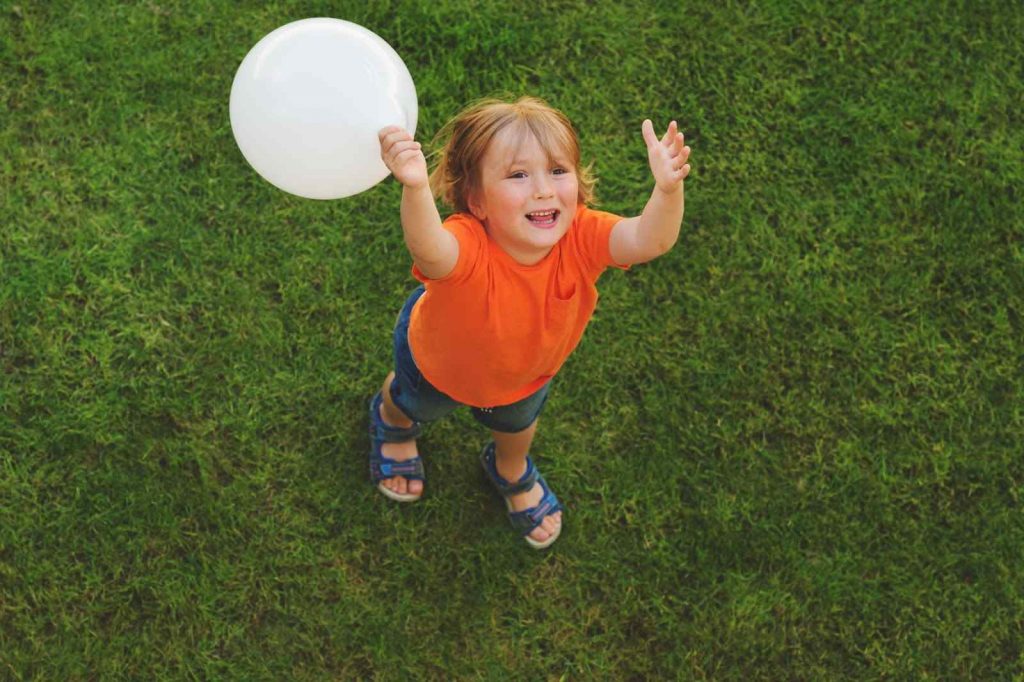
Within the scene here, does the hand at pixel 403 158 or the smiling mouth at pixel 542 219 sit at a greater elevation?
the hand at pixel 403 158

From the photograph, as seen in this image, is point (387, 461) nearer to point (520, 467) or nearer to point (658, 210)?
point (520, 467)

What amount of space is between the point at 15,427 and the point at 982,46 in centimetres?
342

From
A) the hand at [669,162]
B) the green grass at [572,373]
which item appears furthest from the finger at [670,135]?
the green grass at [572,373]

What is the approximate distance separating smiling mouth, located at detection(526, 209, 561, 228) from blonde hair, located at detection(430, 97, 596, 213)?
13 cm

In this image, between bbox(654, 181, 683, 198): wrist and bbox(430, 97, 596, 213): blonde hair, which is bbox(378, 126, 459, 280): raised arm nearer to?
bbox(430, 97, 596, 213): blonde hair

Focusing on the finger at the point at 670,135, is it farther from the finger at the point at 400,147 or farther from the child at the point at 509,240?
the finger at the point at 400,147

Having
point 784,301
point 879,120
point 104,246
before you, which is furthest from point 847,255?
point 104,246

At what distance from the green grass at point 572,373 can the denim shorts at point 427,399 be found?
491mm

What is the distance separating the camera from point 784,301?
126 inches

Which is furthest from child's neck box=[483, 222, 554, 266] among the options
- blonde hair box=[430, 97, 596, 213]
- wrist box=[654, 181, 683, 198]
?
wrist box=[654, 181, 683, 198]

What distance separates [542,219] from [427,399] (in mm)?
711

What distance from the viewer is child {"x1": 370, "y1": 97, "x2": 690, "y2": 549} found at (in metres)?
1.95

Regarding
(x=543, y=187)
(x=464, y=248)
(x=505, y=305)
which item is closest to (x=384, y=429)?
(x=505, y=305)

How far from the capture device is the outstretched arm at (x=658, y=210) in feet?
6.40
